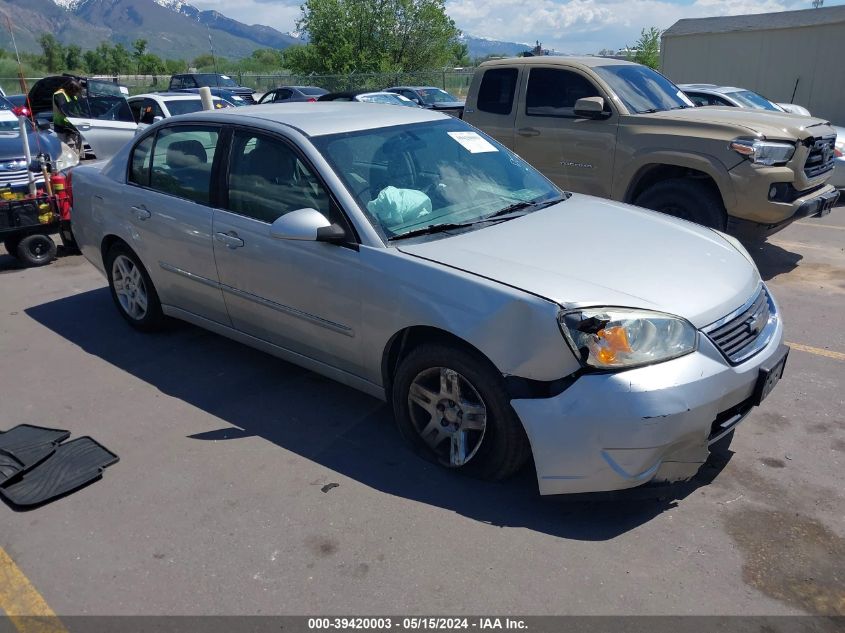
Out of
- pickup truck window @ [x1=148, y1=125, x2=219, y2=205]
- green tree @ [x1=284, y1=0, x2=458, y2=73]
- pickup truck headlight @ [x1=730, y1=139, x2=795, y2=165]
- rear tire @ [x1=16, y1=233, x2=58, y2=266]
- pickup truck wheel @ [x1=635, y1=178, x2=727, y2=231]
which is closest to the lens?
pickup truck window @ [x1=148, y1=125, x2=219, y2=205]

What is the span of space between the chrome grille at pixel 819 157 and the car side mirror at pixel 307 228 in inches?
201

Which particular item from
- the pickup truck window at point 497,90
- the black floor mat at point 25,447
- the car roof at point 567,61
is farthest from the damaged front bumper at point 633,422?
the pickup truck window at point 497,90

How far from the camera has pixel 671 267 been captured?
349cm

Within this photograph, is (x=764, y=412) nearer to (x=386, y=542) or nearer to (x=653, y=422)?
(x=653, y=422)

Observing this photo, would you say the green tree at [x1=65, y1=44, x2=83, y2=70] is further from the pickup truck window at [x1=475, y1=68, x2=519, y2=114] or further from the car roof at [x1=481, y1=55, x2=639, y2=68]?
the car roof at [x1=481, y1=55, x2=639, y2=68]

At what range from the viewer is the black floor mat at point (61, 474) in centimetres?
362

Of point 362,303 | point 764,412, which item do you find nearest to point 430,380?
point 362,303

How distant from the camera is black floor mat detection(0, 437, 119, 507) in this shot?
3617 mm

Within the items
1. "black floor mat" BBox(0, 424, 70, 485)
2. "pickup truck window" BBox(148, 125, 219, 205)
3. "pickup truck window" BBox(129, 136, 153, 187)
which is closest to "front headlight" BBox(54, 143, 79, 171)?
"pickup truck window" BBox(129, 136, 153, 187)

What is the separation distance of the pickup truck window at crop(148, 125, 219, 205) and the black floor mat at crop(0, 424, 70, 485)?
167 centimetres

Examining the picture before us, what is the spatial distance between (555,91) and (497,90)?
28.9 inches

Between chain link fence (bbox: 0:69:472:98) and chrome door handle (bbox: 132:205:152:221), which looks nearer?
chrome door handle (bbox: 132:205:152:221)

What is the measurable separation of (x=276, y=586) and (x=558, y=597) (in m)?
1.13

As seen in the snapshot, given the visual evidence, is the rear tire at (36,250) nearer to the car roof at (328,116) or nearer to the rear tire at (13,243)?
the rear tire at (13,243)
